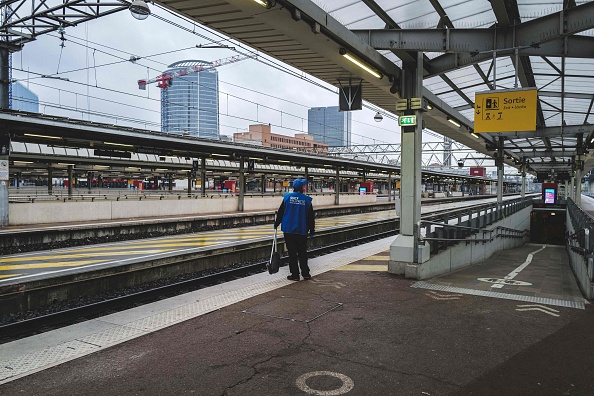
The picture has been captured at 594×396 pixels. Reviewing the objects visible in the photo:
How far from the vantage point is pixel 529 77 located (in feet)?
39.5

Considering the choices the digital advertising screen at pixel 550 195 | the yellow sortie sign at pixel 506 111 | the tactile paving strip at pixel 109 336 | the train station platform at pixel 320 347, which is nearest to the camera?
the train station platform at pixel 320 347

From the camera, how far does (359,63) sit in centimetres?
805

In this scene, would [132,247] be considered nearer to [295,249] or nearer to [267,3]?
[295,249]

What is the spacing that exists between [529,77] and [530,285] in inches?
276

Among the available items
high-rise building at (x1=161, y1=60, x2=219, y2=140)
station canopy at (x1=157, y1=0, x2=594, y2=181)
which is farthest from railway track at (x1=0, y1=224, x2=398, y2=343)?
high-rise building at (x1=161, y1=60, x2=219, y2=140)

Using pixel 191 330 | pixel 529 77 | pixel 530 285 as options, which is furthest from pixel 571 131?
pixel 191 330

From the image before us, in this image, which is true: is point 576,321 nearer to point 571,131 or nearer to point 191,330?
point 191,330

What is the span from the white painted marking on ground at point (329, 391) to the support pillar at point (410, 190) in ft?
15.3

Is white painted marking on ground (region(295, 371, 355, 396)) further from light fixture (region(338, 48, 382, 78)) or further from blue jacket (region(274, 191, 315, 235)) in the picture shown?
light fixture (region(338, 48, 382, 78))

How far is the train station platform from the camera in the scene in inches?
140

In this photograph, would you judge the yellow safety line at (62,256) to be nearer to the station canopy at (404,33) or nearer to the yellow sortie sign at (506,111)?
the station canopy at (404,33)

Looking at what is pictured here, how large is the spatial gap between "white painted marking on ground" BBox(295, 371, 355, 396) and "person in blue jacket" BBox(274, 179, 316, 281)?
3590mm

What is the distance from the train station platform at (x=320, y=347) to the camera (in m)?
3.55

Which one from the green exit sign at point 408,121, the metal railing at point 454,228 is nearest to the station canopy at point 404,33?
the green exit sign at point 408,121
